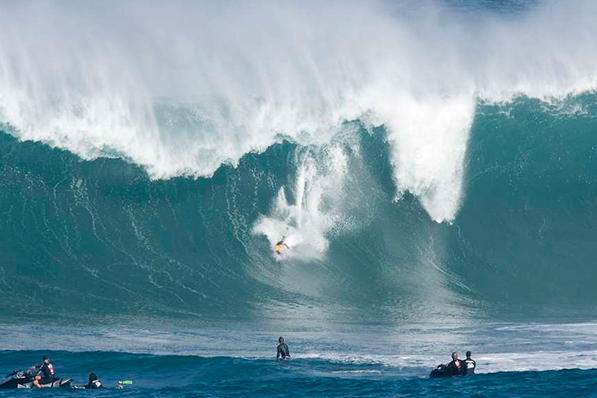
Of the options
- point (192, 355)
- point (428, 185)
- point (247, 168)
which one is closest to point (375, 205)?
point (428, 185)

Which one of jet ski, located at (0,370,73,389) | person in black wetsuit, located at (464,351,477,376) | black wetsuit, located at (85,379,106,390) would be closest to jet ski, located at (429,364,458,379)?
person in black wetsuit, located at (464,351,477,376)

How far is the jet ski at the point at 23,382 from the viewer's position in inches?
820

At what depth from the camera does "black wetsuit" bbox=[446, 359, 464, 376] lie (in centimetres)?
2070

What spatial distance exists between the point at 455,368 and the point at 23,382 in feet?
26.1

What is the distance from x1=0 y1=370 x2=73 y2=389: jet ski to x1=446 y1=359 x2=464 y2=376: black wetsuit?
6984mm

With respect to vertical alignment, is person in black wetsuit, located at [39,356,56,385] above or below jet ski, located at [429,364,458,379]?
below

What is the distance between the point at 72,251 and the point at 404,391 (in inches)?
514

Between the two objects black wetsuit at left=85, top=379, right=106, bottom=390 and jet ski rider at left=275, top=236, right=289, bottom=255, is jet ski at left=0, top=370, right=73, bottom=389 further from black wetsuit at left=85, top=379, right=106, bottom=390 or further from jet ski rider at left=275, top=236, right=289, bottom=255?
jet ski rider at left=275, top=236, right=289, bottom=255

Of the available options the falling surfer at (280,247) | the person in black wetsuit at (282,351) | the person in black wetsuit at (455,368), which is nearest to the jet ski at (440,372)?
the person in black wetsuit at (455,368)

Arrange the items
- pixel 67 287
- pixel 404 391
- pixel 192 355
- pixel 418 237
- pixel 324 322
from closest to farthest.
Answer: pixel 404 391, pixel 192 355, pixel 324 322, pixel 67 287, pixel 418 237

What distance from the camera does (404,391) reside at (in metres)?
19.7

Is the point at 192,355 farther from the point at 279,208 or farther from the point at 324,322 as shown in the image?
the point at 279,208

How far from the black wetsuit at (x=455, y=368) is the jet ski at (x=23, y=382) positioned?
6984 millimetres

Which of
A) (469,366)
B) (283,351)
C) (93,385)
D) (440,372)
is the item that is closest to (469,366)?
(469,366)
